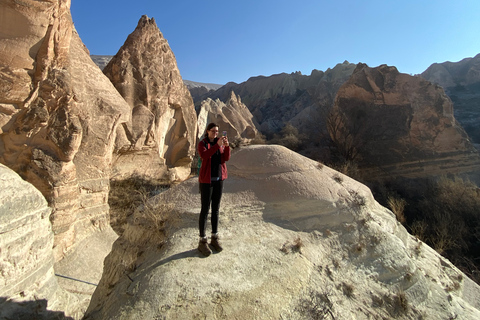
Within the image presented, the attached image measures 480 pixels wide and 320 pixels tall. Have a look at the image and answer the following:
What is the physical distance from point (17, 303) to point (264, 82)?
176 ft

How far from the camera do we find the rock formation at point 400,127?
1190 cm

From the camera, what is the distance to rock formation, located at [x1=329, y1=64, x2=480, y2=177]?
11.9 m

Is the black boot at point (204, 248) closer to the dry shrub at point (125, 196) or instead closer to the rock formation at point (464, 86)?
the dry shrub at point (125, 196)

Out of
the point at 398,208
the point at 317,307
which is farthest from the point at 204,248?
the point at 398,208

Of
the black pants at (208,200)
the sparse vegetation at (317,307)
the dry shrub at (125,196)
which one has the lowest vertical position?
the dry shrub at (125,196)

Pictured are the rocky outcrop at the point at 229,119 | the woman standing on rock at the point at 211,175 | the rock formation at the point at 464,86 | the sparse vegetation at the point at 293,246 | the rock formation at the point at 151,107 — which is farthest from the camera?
the rock formation at the point at 464,86

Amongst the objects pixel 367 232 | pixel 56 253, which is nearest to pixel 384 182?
pixel 367 232

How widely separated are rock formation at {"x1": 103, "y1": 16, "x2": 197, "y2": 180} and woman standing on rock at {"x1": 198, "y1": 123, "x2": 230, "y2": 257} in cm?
619

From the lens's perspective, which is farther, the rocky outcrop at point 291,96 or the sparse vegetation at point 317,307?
the rocky outcrop at point 291,96

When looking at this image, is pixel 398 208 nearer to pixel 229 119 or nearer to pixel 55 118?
pixel 55 118

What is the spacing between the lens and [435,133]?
39.7 ft

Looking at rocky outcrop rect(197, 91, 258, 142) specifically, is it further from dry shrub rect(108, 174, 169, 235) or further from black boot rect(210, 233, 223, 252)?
black boot rect(210, 233, 223, 252)

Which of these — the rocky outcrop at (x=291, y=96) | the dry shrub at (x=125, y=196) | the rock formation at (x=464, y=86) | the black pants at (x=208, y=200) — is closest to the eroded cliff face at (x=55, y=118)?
the dry shrub at (x=125, y=196)

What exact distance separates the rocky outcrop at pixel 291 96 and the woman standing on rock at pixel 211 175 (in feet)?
57.5
